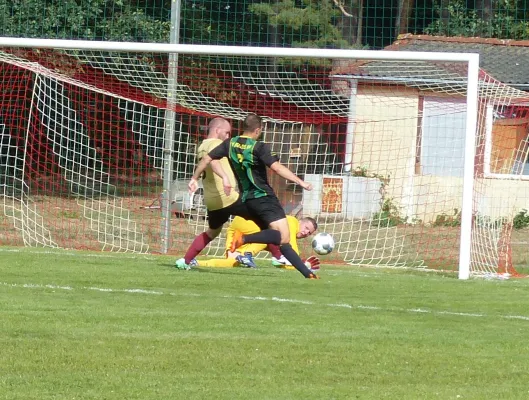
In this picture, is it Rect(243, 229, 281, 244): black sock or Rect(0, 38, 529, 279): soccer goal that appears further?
Rect(0, 38, 529, 279): soccer goal

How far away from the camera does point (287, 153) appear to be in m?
21.7

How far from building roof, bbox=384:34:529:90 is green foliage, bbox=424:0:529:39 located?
2.57 feet

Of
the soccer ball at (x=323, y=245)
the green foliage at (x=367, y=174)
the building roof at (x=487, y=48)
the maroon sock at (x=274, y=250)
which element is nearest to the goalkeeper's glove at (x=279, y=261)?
the maroon sock at (x=274, y=250)

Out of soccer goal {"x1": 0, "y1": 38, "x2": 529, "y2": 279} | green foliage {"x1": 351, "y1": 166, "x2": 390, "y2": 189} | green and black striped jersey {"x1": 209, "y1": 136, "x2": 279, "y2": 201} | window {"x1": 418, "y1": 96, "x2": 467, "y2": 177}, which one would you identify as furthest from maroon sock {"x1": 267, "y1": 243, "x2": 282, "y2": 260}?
window {"x1": 418, "y1": 96, "x2": 467, "y2": 177}

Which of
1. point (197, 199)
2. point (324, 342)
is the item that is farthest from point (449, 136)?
point (324, 342)

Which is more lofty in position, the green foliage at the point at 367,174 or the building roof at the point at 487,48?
the building roof at the point at 487,48

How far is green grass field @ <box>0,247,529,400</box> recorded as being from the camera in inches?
256

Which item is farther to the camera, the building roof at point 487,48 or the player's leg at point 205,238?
the building roof at point 487,48

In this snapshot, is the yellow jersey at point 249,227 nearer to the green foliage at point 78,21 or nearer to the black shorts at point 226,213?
the black shorts at point 226,213

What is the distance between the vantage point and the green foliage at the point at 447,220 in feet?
62.6

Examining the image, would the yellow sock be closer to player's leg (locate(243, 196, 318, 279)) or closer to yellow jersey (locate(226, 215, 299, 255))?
yellow jersey (locate(226, 215, 299, 255))

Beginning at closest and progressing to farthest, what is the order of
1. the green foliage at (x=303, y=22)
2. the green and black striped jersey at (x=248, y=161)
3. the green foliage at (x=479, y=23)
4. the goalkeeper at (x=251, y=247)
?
the green and black striped jersey at (x=248, y=161) → the goalkeeper at (x=251, y=247) → the green foliage at (x=303, y=22) → the green foliage at (x=479, y=23)

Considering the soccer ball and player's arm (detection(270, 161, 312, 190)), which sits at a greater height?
player's arm (detection(270, 161, 312, 190))

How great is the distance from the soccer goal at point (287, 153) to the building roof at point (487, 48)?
10.0 feet
